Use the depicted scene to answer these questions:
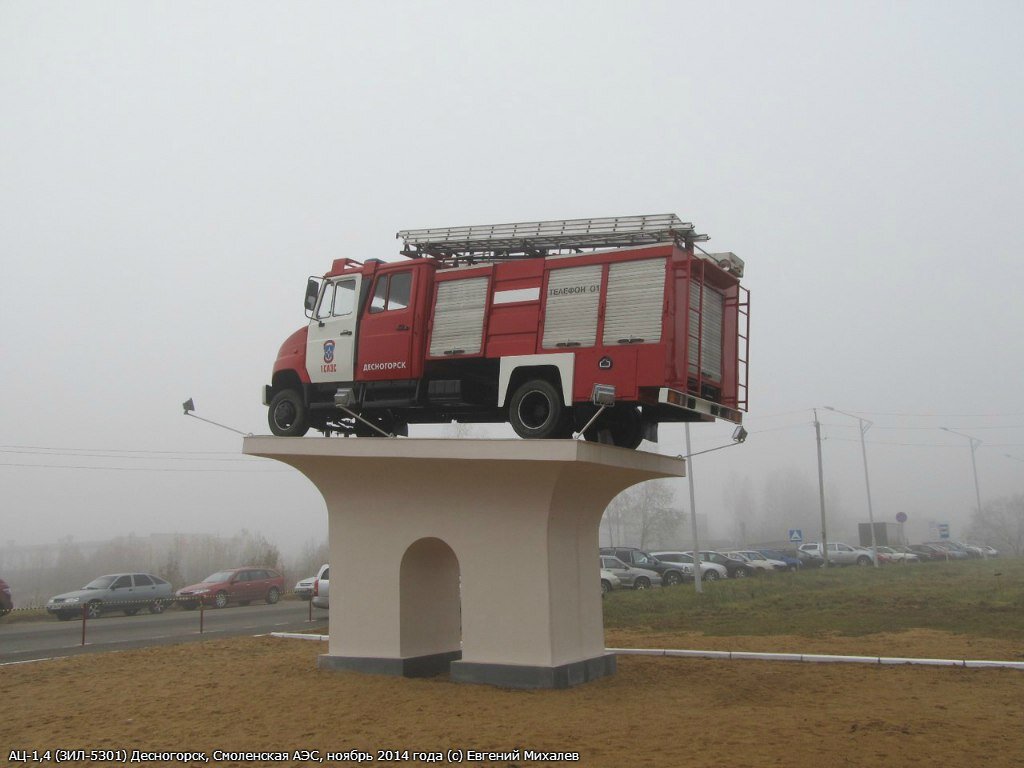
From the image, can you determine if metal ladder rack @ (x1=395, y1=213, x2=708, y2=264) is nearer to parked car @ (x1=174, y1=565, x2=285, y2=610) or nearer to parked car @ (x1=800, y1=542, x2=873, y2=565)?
parked car @ (x1=174, y1=565, x2=285, y2=610)

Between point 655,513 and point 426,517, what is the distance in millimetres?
81772

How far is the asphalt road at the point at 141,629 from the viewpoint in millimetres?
19859

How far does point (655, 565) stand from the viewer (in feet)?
128

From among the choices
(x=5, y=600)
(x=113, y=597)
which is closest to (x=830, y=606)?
(x=113, y=597)

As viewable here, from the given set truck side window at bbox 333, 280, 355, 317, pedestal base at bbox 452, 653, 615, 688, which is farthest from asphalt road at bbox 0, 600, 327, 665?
pedestal base at bbox 452, 653, 615, 688

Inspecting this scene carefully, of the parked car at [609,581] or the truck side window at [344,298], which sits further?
the parked car at [609,581]

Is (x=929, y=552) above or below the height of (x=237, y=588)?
above

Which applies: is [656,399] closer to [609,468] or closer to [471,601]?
[609,468]

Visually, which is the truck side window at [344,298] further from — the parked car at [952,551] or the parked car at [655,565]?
the parked car at [952,551]

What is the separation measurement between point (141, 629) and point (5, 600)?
629 cm

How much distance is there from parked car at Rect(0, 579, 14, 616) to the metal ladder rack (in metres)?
20.4

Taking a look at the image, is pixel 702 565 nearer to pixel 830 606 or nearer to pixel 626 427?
pixel 830 606

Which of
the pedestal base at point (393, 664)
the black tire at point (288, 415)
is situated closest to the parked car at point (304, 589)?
the black tire at point (288, 415)

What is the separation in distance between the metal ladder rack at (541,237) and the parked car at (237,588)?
20.8 m
